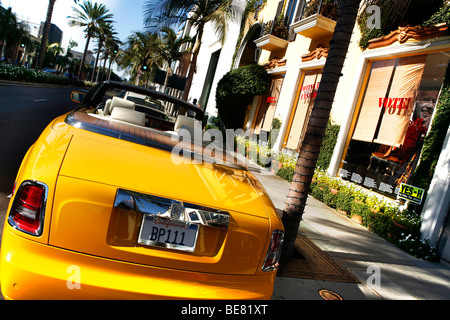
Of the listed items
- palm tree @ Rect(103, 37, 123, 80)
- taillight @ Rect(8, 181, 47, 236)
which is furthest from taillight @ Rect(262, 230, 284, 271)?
palm tree @ Rect(103, 37, 123, 80)

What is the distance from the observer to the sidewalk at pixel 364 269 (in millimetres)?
3301

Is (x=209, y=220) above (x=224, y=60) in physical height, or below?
below

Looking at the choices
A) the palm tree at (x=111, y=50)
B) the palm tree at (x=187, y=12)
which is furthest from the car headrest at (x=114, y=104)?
the palm tree at (x=111, y=50)

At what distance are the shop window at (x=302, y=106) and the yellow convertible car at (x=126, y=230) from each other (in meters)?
9.42

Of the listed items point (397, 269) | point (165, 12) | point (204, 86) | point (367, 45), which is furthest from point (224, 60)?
point (397, 269)

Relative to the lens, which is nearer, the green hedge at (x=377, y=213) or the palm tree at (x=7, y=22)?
the green hedge at (x=377, y=213)

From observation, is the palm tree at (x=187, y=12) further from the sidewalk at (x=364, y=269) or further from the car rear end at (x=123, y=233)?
the car rear end at (x=123, y=233)

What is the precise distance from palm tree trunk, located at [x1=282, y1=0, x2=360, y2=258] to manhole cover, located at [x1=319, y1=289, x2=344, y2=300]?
72 cm

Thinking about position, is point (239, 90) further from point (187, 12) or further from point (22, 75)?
point (22, 75)

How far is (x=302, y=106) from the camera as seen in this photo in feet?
37.6

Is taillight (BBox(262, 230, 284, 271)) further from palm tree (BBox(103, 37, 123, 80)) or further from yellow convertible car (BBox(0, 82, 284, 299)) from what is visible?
palm tree (BBox(103, 37, 123, 80))
